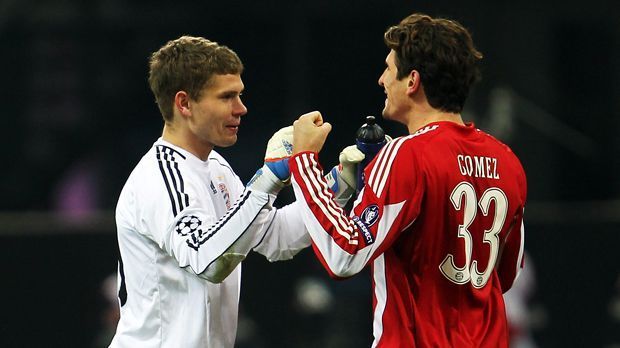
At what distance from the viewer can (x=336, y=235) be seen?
14.1 ft

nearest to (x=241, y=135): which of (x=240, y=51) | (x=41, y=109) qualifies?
(x=240, y=51)

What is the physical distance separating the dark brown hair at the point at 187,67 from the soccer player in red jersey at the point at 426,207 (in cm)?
45

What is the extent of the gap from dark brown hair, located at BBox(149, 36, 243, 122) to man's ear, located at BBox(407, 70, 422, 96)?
72 centimetres

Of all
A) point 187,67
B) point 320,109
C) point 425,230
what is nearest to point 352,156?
point 425,230

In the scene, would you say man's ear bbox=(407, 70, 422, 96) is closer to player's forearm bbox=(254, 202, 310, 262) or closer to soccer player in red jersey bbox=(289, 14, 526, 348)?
soccer player in red jersey bbox=(289, 14, 526, 348)

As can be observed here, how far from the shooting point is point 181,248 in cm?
454

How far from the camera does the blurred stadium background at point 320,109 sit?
30.6 ft

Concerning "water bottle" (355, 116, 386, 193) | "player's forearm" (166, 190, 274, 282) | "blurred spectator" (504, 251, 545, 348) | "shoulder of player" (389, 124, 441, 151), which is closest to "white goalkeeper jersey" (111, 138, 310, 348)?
"player's forearm" (166, 190, 274, 282)

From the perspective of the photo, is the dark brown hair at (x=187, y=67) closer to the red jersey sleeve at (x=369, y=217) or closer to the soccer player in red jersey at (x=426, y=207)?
the soccer player in red jersey at (x=426, y=207)

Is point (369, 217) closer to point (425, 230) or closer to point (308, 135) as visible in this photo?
point (425, 230)

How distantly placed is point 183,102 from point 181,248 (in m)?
0.61

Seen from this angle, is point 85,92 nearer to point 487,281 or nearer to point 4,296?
point 4,296

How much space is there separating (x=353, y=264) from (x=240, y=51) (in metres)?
5.69

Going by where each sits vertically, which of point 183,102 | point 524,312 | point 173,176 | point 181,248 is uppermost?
point 183,102
